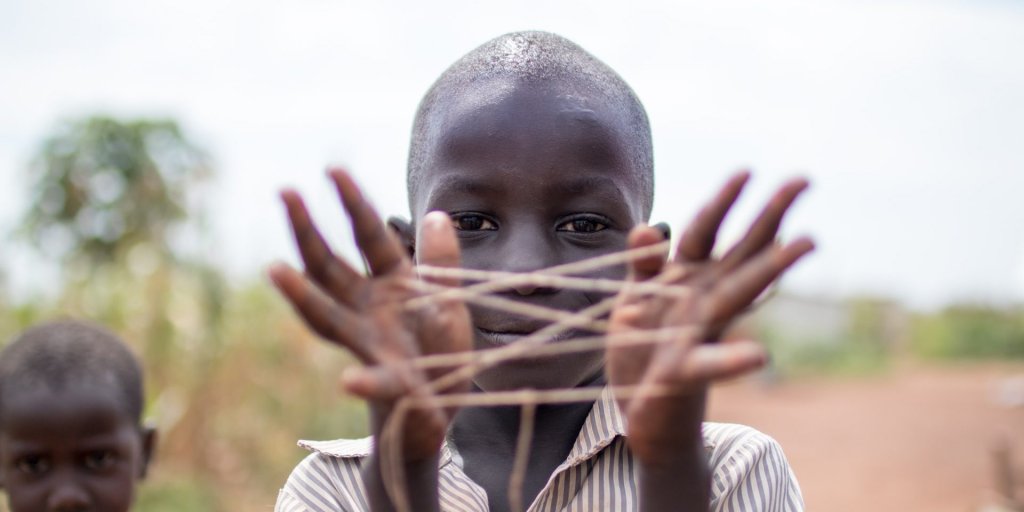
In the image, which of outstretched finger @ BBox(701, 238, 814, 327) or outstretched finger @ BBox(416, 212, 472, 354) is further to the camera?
outstretched finger @ BBox(416, 212, 472, 354)

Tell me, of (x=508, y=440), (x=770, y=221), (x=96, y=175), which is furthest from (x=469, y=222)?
(x=96, y=175)

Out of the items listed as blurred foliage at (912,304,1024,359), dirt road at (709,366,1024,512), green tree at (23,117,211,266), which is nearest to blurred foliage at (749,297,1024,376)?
blurred foliage at (912,304,1024,359)

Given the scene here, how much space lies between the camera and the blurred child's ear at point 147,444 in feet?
9.91

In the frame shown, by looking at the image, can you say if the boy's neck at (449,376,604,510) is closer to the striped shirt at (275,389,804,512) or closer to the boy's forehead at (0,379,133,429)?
the striped shirt at (275,389,804,512)

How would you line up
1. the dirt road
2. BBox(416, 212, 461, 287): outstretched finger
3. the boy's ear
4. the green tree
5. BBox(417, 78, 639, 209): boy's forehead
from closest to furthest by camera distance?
BBox(416, 212, 461, 287): outstretched finger, BBox(417, 78, 639, 209): boy's forehead, the boy's ear, the dirt road, the green tree

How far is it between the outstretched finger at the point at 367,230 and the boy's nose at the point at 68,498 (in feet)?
6.17

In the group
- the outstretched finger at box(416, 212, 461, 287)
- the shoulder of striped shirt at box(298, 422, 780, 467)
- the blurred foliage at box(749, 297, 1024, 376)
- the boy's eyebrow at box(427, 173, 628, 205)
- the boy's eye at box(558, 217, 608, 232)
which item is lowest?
the blurred foliage at box(749, 297, 1024, 376)

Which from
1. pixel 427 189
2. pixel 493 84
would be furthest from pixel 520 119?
pixel 427 189

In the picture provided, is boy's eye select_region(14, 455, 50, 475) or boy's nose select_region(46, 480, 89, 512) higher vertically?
boy's eye select_region(14, 455, 50, 475)

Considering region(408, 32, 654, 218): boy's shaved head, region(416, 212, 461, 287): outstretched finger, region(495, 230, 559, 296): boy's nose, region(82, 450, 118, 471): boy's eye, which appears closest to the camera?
region(416, 212, 461, 287): outstretched finger

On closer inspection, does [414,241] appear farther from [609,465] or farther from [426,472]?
[426,472]

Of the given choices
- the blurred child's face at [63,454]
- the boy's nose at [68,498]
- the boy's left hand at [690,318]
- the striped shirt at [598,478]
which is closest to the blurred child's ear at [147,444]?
the blurred child's face at [63,454]

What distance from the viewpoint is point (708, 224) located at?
121cm

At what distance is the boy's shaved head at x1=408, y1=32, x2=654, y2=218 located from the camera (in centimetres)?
199
